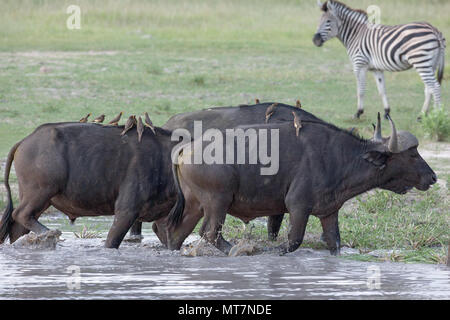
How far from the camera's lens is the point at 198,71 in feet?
62.0

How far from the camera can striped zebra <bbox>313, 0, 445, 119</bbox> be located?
1666 centimetres

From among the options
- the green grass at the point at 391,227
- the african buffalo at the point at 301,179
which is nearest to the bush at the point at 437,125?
the green grass at the point at 391,227

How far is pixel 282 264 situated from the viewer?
769 centimetres

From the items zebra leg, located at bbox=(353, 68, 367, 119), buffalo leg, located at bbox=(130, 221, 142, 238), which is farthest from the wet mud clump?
zebra leg, located at bbox=(353, 68, 367, 119)

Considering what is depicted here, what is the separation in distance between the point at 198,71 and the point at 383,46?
363 centimetres

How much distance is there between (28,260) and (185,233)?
1.32 m

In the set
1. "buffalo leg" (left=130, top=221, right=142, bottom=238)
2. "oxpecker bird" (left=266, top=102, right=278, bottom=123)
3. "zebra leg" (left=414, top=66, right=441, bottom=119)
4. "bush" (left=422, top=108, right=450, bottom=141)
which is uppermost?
"oxpecker bird" (left=266, top=102, right=278, bottom=123)

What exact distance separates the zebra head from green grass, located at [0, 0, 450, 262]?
2.70 ft

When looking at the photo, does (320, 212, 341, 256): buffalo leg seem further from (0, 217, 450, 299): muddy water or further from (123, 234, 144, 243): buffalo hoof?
(123, 234, 144, 243): buffalo hoof

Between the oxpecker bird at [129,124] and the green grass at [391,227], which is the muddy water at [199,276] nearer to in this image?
the green grass at [391,227]

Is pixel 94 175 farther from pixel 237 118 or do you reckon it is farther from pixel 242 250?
pixel 237 118
